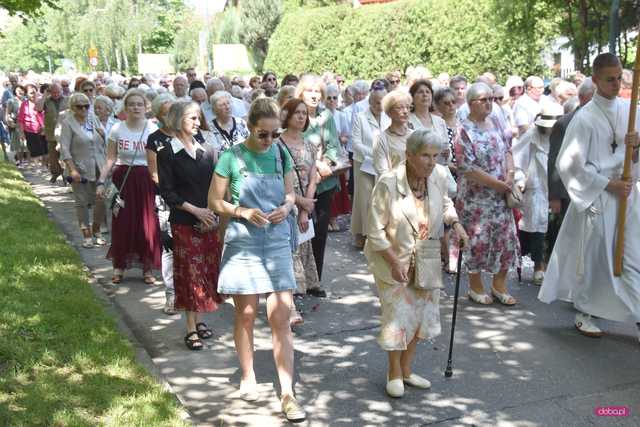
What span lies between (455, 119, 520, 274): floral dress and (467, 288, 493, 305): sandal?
0.85 ft

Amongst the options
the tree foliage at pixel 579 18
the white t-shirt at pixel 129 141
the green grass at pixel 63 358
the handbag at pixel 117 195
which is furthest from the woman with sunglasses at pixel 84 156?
the tree foliage at pixel 579 18

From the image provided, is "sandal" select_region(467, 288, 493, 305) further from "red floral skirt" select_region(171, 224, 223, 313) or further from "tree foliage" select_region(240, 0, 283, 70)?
"tree foliage" select_region(240, 0, 283, 70)

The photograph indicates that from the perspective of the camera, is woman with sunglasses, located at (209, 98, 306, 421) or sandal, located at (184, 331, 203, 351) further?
sandal, located at (184, 331, 203, 351)

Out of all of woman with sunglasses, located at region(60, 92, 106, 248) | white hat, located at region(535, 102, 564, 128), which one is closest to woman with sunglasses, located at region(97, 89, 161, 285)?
woman with sunglasses, located at region(60, 92, 106, 248)

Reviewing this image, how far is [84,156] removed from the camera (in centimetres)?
1006

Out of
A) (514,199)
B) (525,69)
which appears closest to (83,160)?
(514,199)

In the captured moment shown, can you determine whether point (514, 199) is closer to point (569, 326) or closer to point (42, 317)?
point (569, 326)

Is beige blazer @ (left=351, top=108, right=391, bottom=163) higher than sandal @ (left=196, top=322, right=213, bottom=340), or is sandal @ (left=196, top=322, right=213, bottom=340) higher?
beige blazer @ (left=351, top=108, right=391, bottom=163)

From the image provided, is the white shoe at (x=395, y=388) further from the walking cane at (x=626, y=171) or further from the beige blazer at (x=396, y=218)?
the walking cane at (x=626, y=171)

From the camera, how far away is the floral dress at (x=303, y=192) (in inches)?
265

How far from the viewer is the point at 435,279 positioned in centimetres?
511

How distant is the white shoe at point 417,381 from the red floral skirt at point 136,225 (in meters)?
3.85

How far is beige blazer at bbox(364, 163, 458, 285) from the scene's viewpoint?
5059 millimetres

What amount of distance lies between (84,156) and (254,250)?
5.65 m
